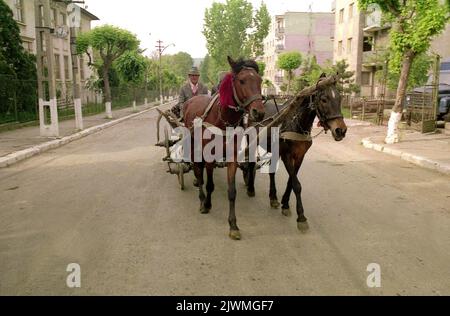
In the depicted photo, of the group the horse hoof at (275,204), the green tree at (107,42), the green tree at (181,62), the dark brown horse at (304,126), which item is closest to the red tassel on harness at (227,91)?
the dark brown horse at (304,126)

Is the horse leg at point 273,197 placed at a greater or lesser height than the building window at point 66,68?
lesser

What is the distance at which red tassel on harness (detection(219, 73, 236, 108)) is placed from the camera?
4832 mm

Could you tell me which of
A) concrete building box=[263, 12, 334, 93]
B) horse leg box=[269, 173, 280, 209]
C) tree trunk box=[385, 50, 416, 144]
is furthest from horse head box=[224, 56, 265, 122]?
concrete building box=[263, 12, 334, 93]

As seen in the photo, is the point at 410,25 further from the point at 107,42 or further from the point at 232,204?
the point at 107,42

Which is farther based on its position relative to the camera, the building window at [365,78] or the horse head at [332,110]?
the building window at [365,78]

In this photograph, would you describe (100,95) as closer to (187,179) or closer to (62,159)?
(62,159)

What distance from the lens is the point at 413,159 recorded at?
1027 centimetres

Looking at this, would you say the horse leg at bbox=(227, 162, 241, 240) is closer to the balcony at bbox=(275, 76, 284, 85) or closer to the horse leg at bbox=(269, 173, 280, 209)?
the horse leg at bbox=(269, 173, 280, 209)

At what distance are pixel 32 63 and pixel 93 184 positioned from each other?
16958 millimetres

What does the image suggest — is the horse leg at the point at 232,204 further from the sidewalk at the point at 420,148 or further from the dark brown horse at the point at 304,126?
the sidewalk at the point at 420,148

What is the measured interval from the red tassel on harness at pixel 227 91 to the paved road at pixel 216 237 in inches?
64.0

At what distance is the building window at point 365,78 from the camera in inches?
1507

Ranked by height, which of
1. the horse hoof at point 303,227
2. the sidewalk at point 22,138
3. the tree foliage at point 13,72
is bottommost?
the horse hoof at point 303,227

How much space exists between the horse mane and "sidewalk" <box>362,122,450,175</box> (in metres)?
6.18
